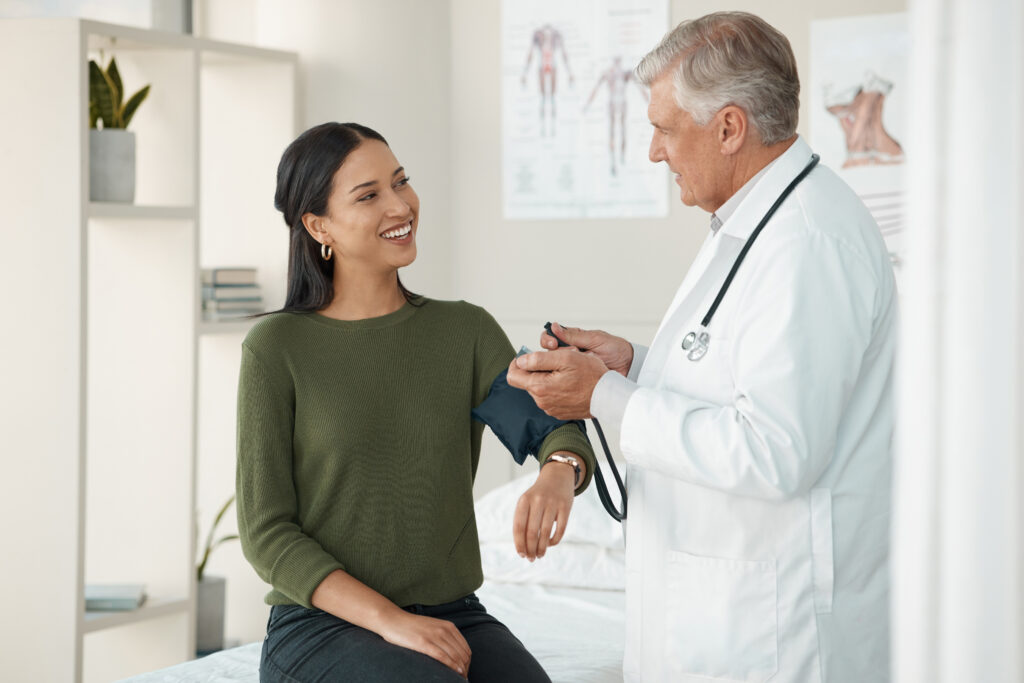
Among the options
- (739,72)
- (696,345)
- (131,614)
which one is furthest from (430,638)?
(131,614)

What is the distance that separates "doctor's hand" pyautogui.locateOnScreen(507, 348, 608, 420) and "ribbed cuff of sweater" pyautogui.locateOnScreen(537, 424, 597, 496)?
172 millimetres

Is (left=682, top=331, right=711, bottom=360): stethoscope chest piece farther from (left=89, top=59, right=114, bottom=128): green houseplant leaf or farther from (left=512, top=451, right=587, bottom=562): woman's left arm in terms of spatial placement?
(left=89, top=59, right=114, bottom=128): green houseplant leaf

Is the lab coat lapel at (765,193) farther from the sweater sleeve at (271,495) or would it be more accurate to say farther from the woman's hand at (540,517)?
the sweater sleeve at (271,495)

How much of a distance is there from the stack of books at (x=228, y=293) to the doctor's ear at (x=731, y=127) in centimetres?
252

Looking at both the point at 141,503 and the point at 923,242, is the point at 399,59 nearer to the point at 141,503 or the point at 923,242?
the point at 141,503

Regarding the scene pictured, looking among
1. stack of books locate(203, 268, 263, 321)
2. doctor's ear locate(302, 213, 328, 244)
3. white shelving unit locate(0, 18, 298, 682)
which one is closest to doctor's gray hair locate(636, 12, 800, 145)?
doctor's ear locate(302, 213, 328, 244)

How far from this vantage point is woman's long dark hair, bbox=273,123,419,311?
1864 millimetres

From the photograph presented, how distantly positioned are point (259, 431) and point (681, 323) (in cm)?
69

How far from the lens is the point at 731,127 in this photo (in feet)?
4.90

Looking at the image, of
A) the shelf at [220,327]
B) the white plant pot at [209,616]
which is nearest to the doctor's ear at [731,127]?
the shelf at [220,327]

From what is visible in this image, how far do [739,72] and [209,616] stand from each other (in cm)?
292

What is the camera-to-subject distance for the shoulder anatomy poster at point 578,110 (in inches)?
139

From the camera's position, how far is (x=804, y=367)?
130 centimetres

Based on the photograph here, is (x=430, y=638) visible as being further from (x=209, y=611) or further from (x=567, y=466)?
(x=209, y=611)
